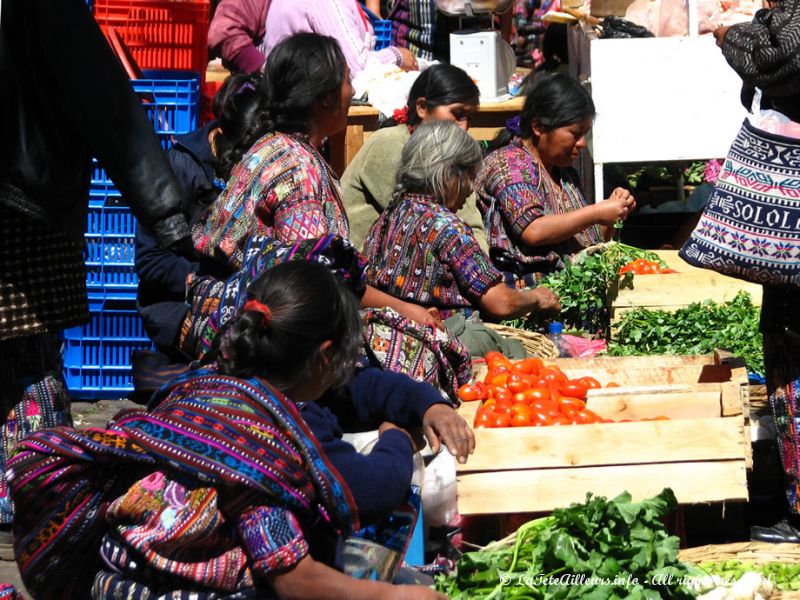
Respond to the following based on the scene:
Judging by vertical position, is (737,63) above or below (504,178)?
above

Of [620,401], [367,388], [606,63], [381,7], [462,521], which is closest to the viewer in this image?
[367,388]

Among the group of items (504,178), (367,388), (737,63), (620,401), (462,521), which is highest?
(737,63)

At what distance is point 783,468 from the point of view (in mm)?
4020

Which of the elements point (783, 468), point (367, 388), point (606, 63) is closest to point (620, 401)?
point (783, 468)

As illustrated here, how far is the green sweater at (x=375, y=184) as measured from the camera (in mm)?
5828

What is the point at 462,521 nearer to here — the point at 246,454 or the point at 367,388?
the point at 367,388

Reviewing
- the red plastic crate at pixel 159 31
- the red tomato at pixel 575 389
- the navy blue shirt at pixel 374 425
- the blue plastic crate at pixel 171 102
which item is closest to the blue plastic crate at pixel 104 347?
the blue plastic crate at pixel 171 102

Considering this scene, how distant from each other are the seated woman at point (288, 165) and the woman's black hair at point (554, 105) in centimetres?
227

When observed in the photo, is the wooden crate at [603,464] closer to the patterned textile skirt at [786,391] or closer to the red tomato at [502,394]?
the patterned textile skirt at [786,391]

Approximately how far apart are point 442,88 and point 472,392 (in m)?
1.96

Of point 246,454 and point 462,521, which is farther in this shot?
point 462,521

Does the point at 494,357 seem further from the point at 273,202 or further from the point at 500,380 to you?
the point at 273,202

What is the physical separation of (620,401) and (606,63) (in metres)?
2.93

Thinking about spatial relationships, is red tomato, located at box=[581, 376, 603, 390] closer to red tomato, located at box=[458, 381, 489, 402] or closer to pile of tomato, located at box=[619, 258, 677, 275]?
red tomato, located at box=[458, 381, 489, 402]
